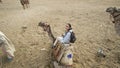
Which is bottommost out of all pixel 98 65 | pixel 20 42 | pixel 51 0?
pixel 98 65

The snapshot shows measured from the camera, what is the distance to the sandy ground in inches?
226

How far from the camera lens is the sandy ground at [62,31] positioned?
5.75 m

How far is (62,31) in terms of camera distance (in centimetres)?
823

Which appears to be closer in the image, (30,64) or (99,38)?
(30,64)

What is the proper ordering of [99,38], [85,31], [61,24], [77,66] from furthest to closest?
[61,24]
[85,31]
[99,38]
[77,66]

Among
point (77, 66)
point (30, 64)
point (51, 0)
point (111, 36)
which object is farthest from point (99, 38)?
point (51, 0)

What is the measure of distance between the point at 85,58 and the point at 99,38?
183 cm

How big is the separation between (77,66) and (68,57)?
60 cm

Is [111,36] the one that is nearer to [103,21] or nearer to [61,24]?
[103,21]

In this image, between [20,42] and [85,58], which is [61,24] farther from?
[85,58]

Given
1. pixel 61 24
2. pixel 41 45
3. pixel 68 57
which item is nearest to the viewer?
pixel 68 57

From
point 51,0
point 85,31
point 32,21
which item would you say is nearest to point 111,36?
point 85,31

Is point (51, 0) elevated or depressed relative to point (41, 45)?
elevated

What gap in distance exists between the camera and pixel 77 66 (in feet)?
18.0
